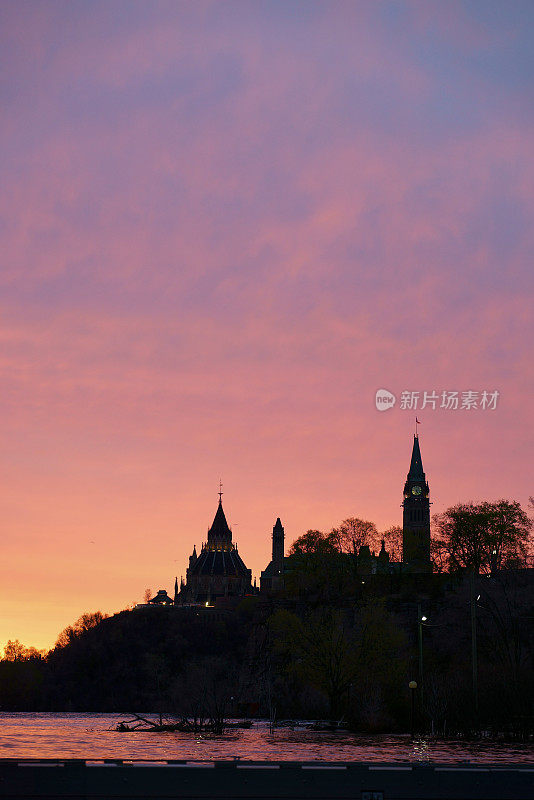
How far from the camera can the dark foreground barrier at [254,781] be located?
966cm

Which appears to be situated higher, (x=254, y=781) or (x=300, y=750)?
(x=254, y=781)

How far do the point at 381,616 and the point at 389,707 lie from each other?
80.5 feet

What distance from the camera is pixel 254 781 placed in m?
9.73

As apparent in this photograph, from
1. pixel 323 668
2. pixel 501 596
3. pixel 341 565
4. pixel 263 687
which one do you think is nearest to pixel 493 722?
pixel 323 668

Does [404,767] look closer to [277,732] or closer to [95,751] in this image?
[95,751]

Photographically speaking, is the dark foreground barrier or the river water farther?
the river water

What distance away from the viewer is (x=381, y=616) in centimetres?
9794

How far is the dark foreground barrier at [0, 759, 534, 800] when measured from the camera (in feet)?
31.7

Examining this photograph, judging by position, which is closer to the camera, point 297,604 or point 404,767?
point 404,767

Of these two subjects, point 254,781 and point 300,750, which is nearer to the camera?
point 254,781

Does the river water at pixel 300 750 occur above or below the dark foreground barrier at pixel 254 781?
below

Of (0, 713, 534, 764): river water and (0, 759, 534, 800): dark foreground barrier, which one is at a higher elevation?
(0, 759, 534, 800): dark foreground barrier

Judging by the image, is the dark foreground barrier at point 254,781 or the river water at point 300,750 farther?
the river water at point 300,750

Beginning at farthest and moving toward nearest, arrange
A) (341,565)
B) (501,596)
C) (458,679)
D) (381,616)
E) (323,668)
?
(341,565), (501,596), (381,616), (323,668), (458,679)
